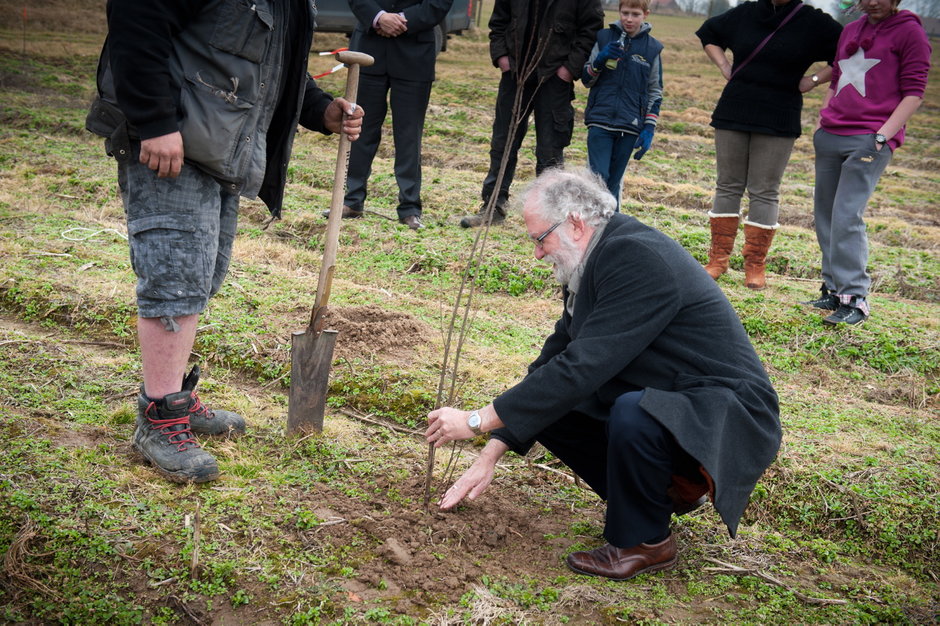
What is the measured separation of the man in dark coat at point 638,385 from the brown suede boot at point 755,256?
3.34m

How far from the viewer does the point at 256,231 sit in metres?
6.35

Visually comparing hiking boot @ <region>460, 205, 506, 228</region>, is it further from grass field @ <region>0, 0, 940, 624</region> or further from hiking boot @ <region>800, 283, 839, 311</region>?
hiking boot @ <region>800, 283, 839, 311</region>

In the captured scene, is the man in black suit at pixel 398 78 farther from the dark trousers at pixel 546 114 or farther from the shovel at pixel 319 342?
the shovel at pixel 319 342

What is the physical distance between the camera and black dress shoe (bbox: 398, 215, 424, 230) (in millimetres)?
6543

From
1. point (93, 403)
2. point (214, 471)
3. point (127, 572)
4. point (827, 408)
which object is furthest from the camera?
point (827, 408)

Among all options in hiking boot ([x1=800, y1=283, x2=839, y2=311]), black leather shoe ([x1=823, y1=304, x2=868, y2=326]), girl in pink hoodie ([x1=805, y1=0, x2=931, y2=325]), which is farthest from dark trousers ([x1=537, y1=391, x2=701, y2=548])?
hiking boot ([x1=800, y1=283, x2=839, y2=311])

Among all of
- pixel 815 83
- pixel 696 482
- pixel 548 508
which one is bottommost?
pixel 548 508

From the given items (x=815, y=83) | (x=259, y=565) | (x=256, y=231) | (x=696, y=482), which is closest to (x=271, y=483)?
(x=259, y=565)

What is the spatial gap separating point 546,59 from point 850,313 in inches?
113

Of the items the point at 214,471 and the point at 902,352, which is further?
the point at 902,352

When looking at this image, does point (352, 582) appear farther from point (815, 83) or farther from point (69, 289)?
point (815, 83)

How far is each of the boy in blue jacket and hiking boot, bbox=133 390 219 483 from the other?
3.87 m

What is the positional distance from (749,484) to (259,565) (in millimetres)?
1628

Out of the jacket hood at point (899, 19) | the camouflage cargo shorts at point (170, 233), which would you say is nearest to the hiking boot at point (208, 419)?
A: the camouflage cargo shorts at point (170, 233)
